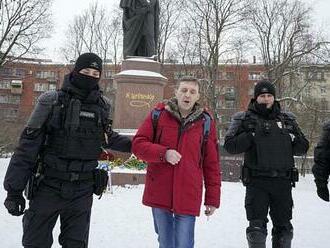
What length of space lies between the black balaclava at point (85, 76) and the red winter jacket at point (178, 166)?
558 millimetres

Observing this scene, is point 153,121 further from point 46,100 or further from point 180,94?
point 46,100

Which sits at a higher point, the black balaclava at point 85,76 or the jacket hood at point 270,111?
the black balaclava at point 85,76

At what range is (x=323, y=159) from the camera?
416cm

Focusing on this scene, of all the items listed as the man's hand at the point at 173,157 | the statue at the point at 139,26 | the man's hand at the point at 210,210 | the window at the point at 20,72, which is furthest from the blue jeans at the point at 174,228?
the window at the point at 20,72

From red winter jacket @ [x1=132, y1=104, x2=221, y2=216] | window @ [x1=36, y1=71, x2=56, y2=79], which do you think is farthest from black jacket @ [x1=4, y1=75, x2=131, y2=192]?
window @ [x1=36, y1=71, x2=56, y2=79]

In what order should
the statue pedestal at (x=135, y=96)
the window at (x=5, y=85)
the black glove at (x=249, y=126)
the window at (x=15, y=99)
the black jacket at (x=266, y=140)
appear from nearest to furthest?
the black jacket at (x=266, y=140)
the black glove at (x=249, y=126)
the statue pedestal at (x=135, y=96)
the window at (x=15, y=99)
the window at (x=5, y=85)

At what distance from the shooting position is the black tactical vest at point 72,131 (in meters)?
3.10

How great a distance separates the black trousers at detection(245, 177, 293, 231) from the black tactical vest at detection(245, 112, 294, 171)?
0.49ft

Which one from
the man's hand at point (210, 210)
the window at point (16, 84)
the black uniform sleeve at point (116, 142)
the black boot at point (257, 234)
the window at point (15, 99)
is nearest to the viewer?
the man's hand at point (210, 210)

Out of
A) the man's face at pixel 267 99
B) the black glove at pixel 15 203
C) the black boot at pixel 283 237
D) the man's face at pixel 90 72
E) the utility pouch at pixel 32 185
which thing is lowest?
the black boot at pixel 283 237

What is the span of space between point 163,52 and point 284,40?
935 centimetres

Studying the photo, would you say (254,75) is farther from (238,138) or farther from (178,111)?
(178,111)

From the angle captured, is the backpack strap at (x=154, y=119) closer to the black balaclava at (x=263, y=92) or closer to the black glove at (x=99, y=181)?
the black glove at (x=99, y=181)

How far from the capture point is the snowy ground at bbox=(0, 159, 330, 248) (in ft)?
17.3
